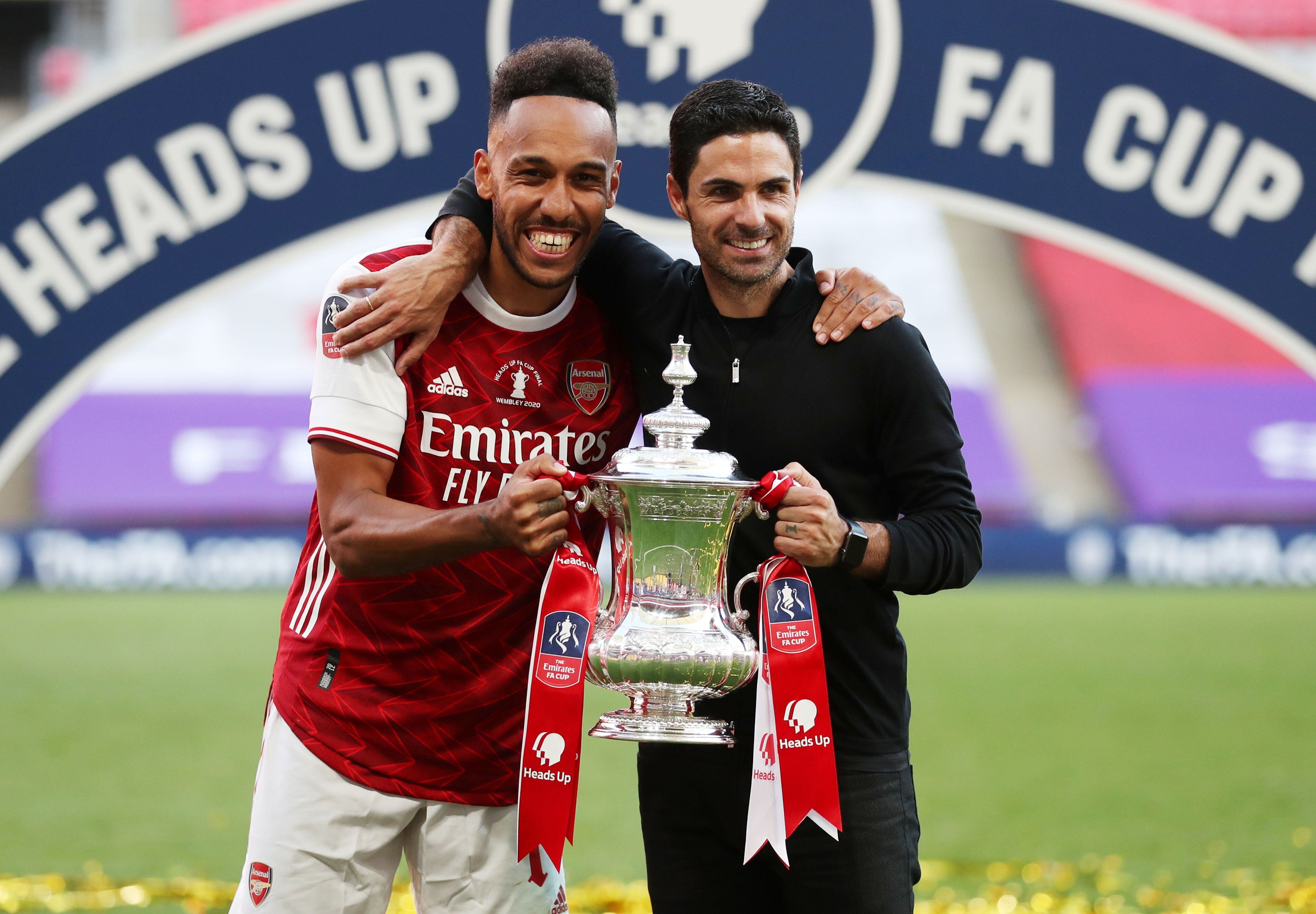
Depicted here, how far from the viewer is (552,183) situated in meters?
2.21

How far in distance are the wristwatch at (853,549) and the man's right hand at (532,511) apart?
0.41m

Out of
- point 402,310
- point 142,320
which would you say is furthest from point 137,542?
point 402,310

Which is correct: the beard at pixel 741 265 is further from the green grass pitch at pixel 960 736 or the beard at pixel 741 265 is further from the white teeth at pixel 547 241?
the green grass pitch at pixel 960 736

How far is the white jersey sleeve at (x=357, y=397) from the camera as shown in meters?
2.20

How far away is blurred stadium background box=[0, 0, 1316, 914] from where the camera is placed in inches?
205

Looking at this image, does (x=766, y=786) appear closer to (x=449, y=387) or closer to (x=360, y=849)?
(x=360, y=849)

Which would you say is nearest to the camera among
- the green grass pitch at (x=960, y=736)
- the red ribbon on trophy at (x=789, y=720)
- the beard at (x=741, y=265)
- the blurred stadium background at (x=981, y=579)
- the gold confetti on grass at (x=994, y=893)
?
the red ribbon on trophy at (x=789, y=720)

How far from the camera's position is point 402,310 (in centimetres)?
219

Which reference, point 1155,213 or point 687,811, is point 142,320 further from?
point 1155,213

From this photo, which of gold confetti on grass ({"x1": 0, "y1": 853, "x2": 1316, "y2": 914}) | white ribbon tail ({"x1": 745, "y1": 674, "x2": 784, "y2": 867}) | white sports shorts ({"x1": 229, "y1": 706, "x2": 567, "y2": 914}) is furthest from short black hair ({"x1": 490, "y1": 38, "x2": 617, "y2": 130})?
gold confetti on grass ({"x1": 0, "y1": 853, "x2": 1316, "y2": 914})

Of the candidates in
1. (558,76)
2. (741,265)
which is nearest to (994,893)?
(741,265)

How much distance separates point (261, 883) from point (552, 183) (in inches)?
49.1

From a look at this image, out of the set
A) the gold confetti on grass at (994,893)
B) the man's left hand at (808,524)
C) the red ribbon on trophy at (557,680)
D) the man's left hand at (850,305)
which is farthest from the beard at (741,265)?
the gold confetti on grass at (994,893)

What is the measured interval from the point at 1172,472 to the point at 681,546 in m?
13.3
